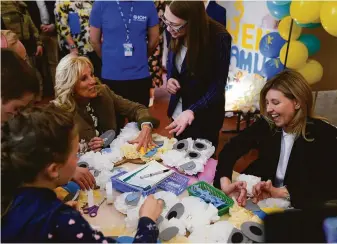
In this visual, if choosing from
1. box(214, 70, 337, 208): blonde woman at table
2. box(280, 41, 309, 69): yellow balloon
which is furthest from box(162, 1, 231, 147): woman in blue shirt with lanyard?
box(280, 41, 309, 69): yellow balloon

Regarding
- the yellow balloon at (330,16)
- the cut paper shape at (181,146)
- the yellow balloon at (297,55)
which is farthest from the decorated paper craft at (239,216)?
the yellow balloon at (297,55)

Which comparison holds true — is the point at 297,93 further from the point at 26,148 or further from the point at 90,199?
the point at 26,148

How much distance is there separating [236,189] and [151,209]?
48cm

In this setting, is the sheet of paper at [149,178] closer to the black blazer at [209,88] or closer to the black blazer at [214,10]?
the black blazer at [209,88]

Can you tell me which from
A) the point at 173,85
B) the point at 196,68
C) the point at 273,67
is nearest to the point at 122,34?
the point at 173,85

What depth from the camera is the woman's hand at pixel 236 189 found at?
1583mm

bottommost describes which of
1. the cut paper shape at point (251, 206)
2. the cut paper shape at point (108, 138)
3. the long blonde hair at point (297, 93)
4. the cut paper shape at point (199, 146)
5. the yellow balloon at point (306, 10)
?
the cut paper shape at point (251, 206)

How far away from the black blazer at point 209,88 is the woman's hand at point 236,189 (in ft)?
2.41

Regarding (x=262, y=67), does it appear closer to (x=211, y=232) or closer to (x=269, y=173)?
(x=269, y=173)

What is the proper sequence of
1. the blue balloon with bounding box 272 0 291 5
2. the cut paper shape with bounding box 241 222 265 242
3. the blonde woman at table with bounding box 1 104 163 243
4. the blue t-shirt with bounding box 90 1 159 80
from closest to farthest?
the blonde woman at table with bounding box 1 104 163 243
the cut paper shape with bounding box 241 222 265 242
the blue t-shirt with bounding box 90 1 159 80
the blue balloon with bounding box 272 0 291 5

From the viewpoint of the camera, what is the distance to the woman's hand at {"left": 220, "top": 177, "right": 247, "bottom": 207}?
1.58 m

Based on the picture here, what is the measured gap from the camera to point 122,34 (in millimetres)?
2920

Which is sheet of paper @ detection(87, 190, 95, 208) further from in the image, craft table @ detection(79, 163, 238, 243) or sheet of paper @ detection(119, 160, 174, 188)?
sheet of paper @ detection(119, 160, 174, 188)

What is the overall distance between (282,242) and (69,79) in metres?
1.58
